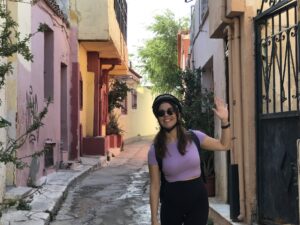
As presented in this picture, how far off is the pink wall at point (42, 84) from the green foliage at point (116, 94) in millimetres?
7281

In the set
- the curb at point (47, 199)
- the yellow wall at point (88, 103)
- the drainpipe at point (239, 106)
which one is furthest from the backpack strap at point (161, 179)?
the yellow wall at point (88, 103)

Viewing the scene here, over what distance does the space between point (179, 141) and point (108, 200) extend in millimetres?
6116

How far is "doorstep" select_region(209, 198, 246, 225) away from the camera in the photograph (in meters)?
6.73

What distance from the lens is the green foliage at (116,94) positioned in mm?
21692

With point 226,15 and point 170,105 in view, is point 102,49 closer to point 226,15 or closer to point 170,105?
point 226,15

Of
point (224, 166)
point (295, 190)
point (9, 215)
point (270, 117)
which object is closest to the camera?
point (295, 190)

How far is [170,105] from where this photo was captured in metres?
3.79

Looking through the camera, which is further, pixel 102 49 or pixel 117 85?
pixel 117 85

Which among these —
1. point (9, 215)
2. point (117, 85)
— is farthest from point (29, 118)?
point (117, 85)

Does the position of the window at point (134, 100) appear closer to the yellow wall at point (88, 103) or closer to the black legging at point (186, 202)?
the yellow wall at point (88, 103)

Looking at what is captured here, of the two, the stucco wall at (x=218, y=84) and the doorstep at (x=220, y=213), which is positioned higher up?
the stucco wall at (x=218, y=84)

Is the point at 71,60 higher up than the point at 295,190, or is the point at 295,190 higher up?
the point at 71,60

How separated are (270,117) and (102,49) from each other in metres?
11.1

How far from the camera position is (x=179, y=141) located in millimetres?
3762
